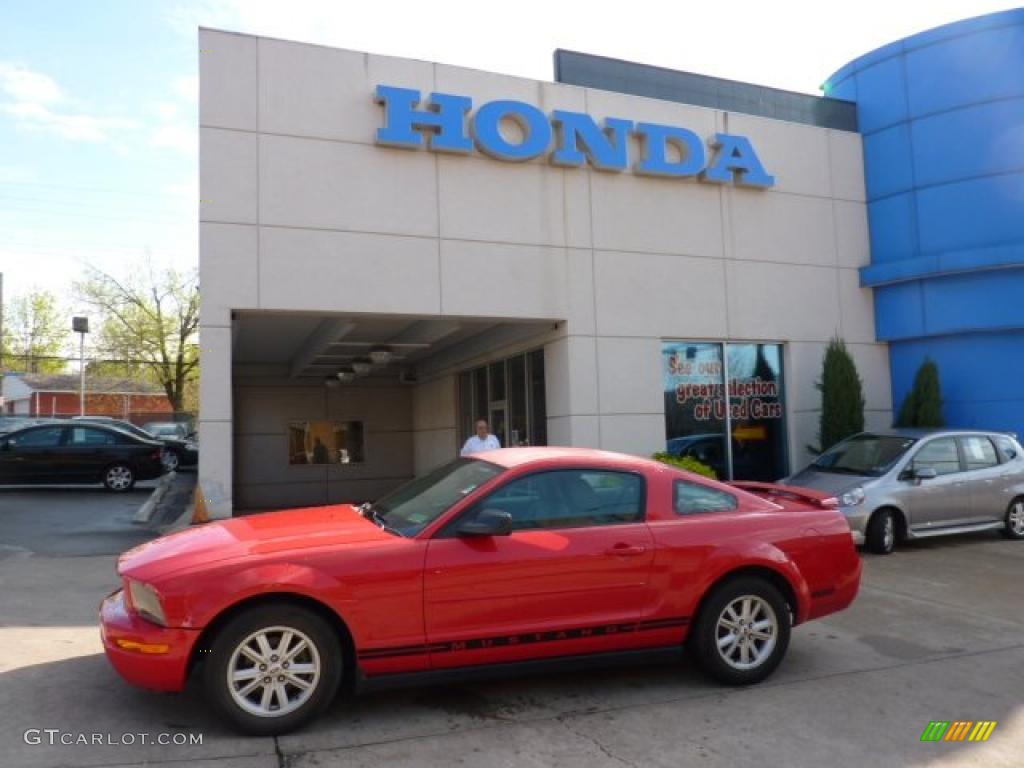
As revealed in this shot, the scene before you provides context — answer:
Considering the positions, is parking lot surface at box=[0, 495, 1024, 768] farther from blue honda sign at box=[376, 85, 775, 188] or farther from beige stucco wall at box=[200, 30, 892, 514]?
blue honda sign at box=[376, 85, 775, 188]

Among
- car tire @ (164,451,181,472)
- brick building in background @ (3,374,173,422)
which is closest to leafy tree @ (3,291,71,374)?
brick building in background @ (3,374,173,422)

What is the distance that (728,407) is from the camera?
13.9 metres

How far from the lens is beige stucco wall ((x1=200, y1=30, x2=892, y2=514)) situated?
11039mm

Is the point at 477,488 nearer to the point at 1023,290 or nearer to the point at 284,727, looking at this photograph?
the point at 284,727

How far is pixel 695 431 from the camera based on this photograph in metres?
13.6

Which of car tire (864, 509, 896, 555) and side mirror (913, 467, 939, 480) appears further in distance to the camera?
side mirror (913, 467, 939, 480)

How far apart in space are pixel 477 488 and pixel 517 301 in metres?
7.78

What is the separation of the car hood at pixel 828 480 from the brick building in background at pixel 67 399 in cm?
5648

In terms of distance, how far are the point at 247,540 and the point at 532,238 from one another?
28.6 feet

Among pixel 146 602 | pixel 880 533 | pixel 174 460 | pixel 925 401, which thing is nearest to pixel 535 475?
pixel 146 602

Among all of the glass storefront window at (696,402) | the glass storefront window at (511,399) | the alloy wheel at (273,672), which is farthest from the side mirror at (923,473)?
the alloy wheel at (273,672)

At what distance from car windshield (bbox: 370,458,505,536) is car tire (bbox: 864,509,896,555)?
6195mm

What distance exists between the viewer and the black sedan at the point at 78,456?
1661 centimetres

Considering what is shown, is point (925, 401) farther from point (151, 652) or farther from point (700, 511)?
point (151, 652)
